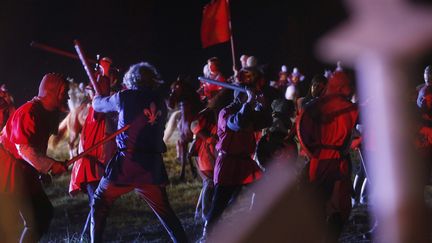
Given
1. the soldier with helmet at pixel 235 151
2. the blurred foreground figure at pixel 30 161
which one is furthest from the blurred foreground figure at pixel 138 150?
the soldier with helmet at pixel 235 151

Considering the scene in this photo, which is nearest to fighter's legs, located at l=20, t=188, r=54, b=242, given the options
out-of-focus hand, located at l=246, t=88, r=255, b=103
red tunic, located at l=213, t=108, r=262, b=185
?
red tunic, located at l=213, t=108, r=262, b=185

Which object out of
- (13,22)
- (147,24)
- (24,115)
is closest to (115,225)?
(24,115)

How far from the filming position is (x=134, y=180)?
6129 millimetres

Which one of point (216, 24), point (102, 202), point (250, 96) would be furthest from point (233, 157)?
point (216, 24)

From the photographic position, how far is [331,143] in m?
6.26

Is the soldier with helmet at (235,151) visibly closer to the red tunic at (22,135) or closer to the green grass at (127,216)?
the green grass at (127,216)

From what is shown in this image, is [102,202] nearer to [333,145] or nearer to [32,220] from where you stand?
[32,220]

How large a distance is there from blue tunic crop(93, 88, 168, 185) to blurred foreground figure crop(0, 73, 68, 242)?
A: 52cm

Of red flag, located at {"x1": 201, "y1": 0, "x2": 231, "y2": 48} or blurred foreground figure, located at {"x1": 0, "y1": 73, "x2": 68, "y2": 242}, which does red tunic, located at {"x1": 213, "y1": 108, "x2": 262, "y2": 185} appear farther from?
red flag, located at {"x1": 201, "y1": 0, "x2": 231, "y2": 48}

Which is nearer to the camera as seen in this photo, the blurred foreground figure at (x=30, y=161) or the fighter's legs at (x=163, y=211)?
the blurred foreground figure at (x=30, y=161)

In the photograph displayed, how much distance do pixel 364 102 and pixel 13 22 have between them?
60.6 ft

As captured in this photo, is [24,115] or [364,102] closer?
[24,115]

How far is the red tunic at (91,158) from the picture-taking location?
7355 millimetres

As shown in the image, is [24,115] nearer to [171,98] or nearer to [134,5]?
[171,98]
